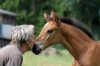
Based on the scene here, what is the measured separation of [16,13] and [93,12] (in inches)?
368

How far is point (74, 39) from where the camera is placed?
9.25m

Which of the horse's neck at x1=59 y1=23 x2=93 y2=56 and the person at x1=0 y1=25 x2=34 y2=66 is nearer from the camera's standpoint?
the person at x1=0 y1=25 x2=34 y2=66

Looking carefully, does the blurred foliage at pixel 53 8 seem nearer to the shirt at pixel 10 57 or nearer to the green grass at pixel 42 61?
the green grass at pixel 42 61

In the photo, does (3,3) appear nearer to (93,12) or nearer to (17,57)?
(93,12)

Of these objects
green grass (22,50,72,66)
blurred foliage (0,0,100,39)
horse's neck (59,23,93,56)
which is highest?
horse's neck (59,23,93,56)

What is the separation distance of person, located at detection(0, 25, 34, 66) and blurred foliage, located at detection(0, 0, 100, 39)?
37.9 metres

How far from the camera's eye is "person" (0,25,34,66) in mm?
6793

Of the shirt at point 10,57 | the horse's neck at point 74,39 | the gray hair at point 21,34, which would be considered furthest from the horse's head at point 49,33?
the shirt at point 10,57

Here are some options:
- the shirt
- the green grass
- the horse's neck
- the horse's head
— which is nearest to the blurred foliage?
the green grass

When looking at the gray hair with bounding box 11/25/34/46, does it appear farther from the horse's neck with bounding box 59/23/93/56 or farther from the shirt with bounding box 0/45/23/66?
the horse's neck with bounding box 59/23/93/56

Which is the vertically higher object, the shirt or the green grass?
the shirt

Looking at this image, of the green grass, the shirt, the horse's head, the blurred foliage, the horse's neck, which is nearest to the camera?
the shirt

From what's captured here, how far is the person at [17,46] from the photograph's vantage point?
22.3 ft

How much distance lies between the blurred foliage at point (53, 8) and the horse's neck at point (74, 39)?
Answer: 35.7 meters
